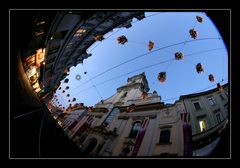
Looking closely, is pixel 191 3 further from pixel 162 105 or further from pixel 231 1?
pixel 162 105

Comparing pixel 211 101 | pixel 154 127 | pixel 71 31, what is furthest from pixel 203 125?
pixel 71 31

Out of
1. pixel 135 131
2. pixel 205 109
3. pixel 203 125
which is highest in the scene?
pixel 205 109

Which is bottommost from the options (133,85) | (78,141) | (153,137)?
(78,141)

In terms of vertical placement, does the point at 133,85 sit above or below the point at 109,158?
above

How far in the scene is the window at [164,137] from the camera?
18.4 m

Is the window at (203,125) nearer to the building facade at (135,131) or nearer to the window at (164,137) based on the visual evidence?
the building facade at (135,131)

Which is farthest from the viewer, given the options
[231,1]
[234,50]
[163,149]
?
[163,149]

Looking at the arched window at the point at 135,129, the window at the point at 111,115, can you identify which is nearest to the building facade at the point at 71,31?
the window at the point at 111,115

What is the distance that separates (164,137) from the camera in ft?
62.9

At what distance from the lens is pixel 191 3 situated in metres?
4.33

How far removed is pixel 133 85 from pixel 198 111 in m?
19.3

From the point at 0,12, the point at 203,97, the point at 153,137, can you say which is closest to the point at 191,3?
the point at 0,12

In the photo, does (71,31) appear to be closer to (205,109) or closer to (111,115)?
(111,115)

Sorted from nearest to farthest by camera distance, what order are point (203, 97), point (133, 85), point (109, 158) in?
point (109, 158) → point (203, 97) → point (133, 85)
